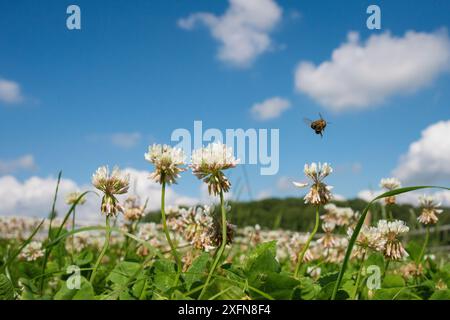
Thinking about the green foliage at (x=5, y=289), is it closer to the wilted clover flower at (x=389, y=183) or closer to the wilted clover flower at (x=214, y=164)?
the wilted clover flower at (x=214, y=164)

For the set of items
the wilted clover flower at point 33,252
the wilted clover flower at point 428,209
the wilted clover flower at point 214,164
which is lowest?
the wilted clover flower at point 33,252

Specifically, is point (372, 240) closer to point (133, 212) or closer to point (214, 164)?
point (214, 164)

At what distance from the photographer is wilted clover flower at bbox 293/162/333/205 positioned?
1.77 m

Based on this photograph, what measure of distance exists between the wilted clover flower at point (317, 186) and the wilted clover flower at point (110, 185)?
64 cm

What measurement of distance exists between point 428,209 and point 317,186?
1082mm

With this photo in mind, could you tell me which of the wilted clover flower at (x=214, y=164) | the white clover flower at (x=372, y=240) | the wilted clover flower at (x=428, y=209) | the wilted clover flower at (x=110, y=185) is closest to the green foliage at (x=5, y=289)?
the wilted clover flower at (x=110, y=185)

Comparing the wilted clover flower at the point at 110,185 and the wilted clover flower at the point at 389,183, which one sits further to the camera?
the wilted clover flower at the point at 389,183

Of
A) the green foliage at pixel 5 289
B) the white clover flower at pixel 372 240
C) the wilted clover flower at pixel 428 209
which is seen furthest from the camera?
the wilted clover flower at pixel 428 209

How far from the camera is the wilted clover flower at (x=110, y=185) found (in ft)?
5.11

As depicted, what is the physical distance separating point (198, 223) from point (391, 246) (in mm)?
708

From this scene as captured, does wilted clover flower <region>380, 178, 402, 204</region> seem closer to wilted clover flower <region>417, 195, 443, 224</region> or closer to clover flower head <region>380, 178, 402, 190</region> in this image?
clover flower head <region>380, 178, 402, 190</region>
